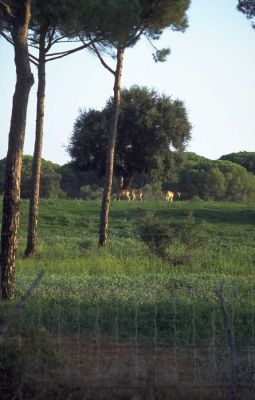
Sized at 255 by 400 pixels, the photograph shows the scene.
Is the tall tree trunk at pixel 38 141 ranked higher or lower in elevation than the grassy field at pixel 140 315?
higher

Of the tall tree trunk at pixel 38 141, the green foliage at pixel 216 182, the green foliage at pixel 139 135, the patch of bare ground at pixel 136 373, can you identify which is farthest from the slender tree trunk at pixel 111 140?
the green foliage at pixel 216 182

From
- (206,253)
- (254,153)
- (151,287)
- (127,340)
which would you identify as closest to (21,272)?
(151,287)

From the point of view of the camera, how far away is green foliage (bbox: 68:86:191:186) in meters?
42.8

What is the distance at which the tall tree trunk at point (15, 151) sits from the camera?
12195 mm

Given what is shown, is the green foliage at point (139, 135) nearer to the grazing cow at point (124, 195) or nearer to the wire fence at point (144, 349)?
the grazing cow at point (124, 195)

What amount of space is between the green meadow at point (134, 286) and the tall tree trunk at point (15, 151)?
58cm

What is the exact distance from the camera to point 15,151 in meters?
12.2

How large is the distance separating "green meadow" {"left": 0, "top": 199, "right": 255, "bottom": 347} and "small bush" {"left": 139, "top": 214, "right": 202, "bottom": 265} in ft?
0.43

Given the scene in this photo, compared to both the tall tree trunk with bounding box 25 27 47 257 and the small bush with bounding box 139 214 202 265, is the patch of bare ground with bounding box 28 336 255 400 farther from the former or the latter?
the tall tree trunk with bounding box 25 27 47 257

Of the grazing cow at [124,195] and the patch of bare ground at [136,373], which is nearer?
the patch of bare ground at [136,373]

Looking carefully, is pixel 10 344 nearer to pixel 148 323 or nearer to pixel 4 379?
pixel 4 379

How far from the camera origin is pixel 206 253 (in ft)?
62.4

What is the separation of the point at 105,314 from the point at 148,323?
25.5 inches

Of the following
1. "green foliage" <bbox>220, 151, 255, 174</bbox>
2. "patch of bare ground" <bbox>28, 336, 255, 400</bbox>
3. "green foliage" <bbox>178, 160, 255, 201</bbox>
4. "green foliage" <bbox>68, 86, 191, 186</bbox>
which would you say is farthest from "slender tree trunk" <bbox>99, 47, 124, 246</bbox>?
"green foliage" <bbox>220, 151, 255, 174</bbox>
